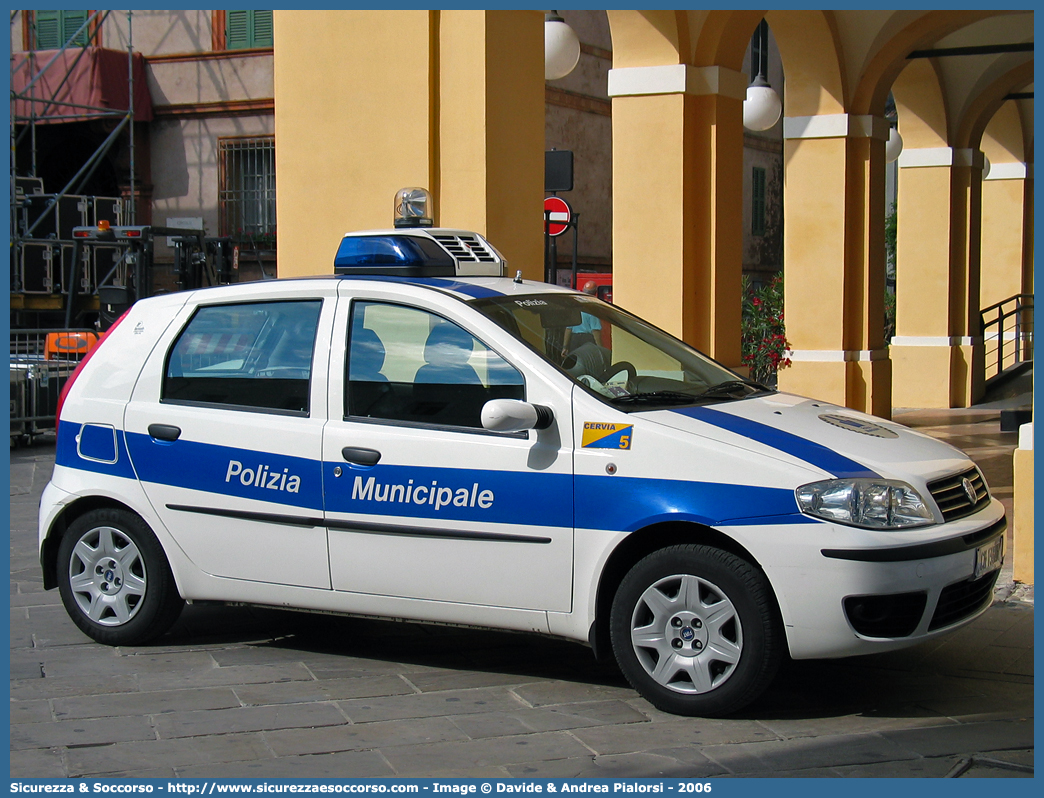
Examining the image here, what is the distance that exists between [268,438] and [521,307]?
3.67 feet

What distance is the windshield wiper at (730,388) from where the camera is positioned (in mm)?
5004

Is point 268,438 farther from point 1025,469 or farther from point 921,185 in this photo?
point 921,185

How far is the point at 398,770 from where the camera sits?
3.96 metres

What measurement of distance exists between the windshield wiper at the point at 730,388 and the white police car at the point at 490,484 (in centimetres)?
2

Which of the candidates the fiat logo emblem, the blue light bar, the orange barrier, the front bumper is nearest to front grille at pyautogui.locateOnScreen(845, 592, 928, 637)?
the front bumper

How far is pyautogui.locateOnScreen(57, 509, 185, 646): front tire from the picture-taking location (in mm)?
5379

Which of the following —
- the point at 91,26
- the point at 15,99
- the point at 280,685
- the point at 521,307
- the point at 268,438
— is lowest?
the point at 280,685

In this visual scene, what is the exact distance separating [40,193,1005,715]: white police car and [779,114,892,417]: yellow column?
930 centimetres

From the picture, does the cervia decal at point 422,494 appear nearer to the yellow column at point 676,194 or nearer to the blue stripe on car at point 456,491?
the blue stripe on car at point 456,491

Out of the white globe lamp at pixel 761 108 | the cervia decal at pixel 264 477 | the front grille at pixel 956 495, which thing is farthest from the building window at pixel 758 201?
the cervia decal at pixel 264 477

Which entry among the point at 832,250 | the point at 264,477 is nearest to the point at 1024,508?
the point at 264,477

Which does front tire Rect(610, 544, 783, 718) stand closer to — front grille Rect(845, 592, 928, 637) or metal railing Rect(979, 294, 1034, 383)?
front grille Rect(845, 592, 928, 637)

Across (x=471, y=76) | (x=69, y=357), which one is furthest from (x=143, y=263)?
(x=471, y=76)

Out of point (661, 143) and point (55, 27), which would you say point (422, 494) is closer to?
point (661, 143)
